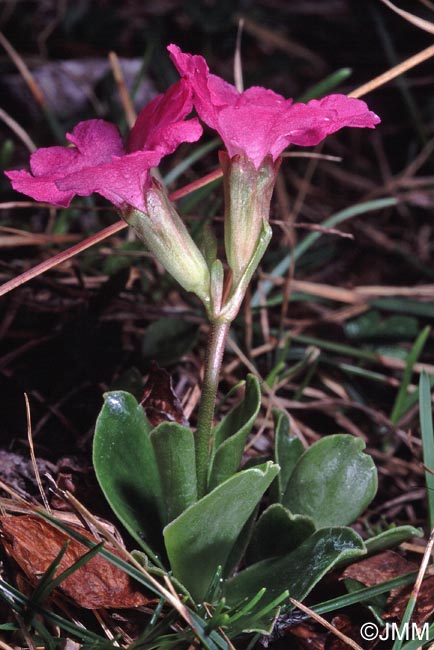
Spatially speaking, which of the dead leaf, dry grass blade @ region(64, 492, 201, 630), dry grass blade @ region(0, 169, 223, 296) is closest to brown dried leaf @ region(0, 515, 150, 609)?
dry grass blade @ region(64, 492, 201, 630)

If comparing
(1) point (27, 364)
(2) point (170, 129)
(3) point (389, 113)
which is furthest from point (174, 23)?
(2) point (170, 129)

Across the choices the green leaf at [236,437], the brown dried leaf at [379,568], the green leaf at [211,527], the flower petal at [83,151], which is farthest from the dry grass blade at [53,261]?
the brown dried leaf at [379,568]

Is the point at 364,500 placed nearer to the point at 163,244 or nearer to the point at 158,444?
the point at 158,444

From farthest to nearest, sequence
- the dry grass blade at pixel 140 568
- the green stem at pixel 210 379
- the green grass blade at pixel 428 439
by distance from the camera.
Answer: the green grass blade at pixel 428 439 → the green stem at pixel 210 379 → the dry grass blade at pixel 140 568

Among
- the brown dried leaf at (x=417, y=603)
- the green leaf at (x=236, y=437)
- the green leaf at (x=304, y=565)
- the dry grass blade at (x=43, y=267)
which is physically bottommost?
the brown dried leaf at (x=417, y=603)

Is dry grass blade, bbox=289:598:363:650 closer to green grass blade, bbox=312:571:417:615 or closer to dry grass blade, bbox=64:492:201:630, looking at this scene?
green grass blade, bbox=312:571:417:615

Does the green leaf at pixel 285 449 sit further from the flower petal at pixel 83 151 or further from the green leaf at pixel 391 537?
the flower petal at pixel 83 151
